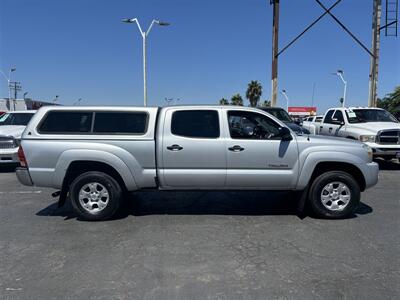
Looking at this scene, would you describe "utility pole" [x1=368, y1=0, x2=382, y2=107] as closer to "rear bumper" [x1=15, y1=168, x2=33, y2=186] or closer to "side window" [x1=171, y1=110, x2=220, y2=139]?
"side window" [x1=171, y1=110, x2=220, y2=139]

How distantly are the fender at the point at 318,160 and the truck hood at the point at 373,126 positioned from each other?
5348mm

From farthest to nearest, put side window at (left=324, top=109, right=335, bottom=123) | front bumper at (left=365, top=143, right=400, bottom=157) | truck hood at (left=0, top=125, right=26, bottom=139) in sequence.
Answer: side window at (left=324, top=109, right=335, bottom=123), truck hood at (left=0, top=125, right=26, bottom=139), front bumper at (left=365, top=143, right=400, bottom=157)

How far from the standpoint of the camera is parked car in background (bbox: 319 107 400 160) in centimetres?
995

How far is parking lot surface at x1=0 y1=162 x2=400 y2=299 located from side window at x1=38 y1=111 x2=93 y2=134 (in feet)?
4.86

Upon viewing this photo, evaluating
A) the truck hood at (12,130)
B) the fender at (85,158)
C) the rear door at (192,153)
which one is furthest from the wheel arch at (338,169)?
the truck hood at (12,130)

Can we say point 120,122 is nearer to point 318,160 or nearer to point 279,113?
point 318,160

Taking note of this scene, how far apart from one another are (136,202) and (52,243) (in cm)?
219

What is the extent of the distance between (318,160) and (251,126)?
3.86ft

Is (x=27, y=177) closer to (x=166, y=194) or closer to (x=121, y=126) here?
(x=121, y=126)

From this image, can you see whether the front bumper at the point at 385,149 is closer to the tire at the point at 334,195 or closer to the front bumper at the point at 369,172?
the front bumper at the point at 369,172

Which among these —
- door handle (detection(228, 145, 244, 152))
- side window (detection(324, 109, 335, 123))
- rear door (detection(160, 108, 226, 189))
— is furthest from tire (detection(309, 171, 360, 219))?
side window (detection(324, 109, 335, 123))

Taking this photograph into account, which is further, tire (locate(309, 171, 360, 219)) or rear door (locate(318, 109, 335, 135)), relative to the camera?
rear door (locate(318, 109, 335, 135))

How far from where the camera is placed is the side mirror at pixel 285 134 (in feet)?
17.5

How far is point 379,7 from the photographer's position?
1639 centimetres
